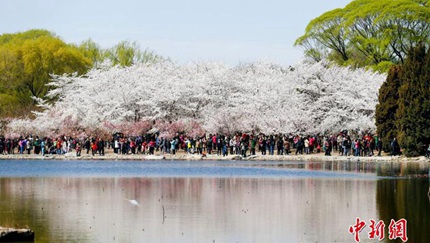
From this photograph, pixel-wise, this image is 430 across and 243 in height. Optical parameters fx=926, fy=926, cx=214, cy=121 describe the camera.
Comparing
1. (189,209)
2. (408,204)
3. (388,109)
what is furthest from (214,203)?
(388,109)

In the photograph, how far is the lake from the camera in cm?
2281

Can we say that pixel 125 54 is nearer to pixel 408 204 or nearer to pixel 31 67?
pixel 31 67

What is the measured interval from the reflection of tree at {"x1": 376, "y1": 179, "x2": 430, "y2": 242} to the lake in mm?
30

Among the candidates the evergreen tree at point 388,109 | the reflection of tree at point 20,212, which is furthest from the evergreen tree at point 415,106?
the reflection of tree at point 20,212

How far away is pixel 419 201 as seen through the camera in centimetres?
2966

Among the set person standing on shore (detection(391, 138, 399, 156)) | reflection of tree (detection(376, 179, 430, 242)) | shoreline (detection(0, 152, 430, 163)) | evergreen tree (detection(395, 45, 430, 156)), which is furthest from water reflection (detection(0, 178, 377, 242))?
Answer: person standing on shore (detection(391, 138, 399, 156))

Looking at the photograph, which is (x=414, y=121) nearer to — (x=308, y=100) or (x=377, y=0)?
(x=308, y=100)

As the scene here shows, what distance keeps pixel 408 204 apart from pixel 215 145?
33645 millimetres

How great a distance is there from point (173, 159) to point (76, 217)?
32.8 meters

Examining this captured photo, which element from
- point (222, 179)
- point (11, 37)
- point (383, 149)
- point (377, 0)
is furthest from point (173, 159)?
point (11, 37)

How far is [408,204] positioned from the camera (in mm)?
28812

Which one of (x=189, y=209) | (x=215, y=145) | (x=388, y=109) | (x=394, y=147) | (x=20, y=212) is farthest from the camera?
(x=215, y=145)

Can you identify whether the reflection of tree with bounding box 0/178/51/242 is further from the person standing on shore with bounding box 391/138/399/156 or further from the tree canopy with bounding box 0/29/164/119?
the tree canopy with bounding box 0/29/164/119

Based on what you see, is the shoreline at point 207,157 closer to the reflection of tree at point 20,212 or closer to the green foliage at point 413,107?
the green foliage at point 413,107
